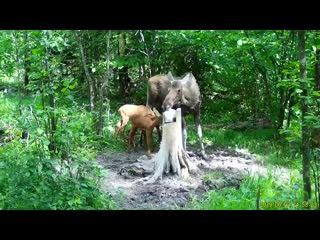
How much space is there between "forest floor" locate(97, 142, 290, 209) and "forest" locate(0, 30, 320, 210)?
0.06 ft

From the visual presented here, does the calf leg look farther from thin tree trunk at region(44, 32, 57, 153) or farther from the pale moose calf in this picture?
thin tree trunk at region(44, 32, 57, 153)

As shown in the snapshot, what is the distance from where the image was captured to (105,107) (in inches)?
425

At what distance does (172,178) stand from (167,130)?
73 cm

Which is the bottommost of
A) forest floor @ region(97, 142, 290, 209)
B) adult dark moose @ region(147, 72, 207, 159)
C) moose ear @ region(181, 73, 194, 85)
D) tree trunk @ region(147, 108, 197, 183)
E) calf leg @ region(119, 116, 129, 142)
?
forest floor @ region(97, 142, 290, 209)

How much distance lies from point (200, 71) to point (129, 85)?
231 cm

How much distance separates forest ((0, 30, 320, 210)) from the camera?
16.5 ft

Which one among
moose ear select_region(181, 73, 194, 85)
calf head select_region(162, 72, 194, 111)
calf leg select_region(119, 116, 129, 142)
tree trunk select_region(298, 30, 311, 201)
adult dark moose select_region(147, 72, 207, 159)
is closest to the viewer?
tree trunk select_region(298, 30, 311, 201)

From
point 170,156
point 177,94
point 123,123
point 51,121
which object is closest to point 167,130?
point 170,156

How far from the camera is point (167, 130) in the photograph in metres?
7.05

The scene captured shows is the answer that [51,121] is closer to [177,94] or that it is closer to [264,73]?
[177,94]

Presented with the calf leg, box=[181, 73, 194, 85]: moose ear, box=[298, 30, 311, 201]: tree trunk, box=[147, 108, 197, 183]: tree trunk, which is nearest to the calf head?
box=[181, 73, 194, 85]: moose ear

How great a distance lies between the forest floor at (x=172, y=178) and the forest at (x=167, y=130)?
20 mm

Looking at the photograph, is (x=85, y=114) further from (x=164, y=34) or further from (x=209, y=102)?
(x=209, y=102)

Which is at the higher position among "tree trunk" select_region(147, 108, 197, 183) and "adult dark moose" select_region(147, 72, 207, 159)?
"adult dark moose" select_region(147, 72, 207, 159)
